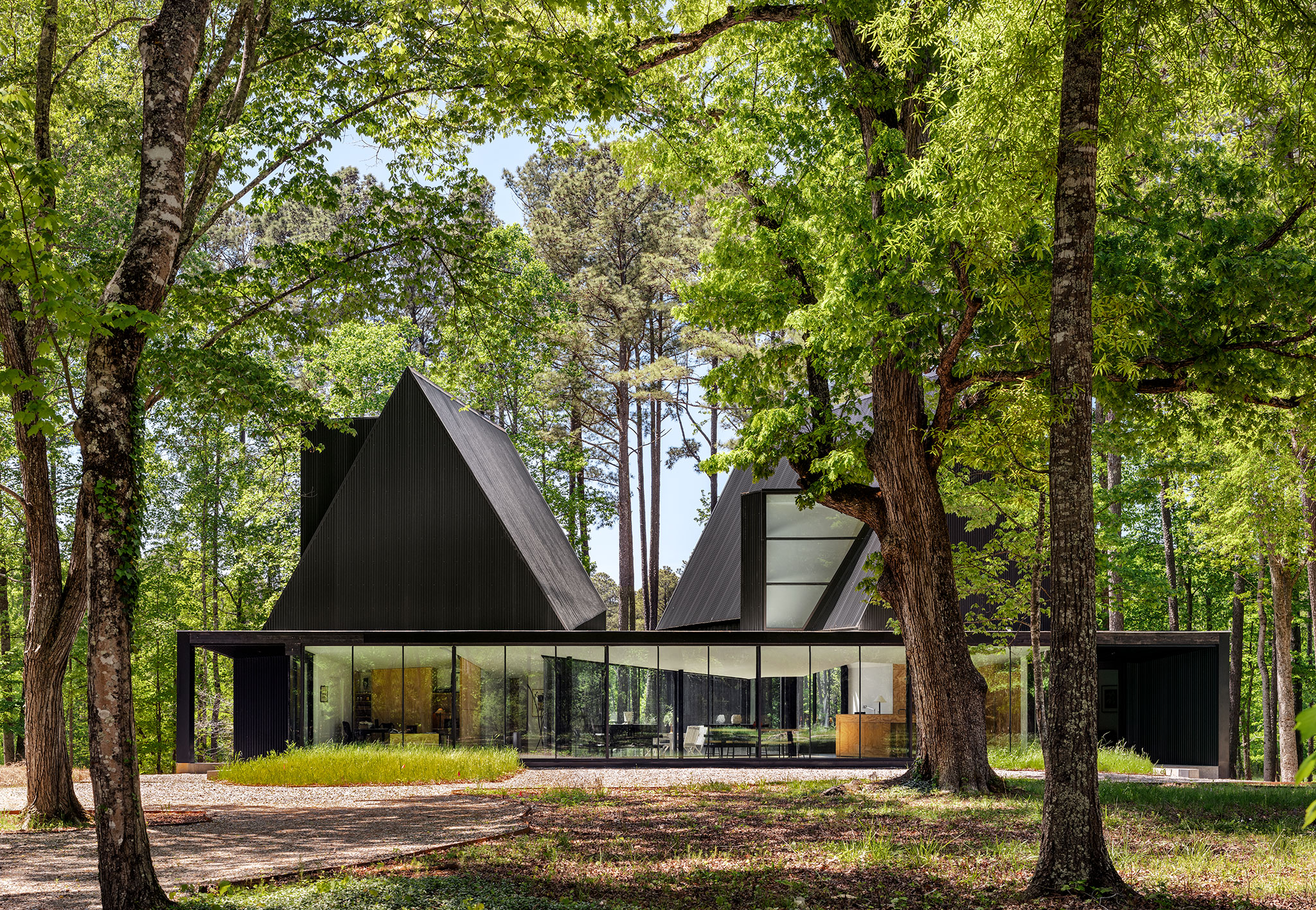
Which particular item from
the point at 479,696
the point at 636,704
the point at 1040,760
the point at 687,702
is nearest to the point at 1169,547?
the point at 1040,760

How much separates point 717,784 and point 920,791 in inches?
144

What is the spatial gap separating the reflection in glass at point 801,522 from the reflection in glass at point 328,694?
8995mm

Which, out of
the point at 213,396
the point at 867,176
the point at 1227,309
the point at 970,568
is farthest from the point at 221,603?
the point at 1227,309

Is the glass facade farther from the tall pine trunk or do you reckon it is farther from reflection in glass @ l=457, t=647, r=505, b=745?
the tall pine trunk

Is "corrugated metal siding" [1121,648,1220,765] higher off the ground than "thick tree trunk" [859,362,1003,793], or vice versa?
"thick tree trunk" [859,362,1003,793]

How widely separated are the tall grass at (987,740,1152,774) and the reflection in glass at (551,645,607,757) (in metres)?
7.45

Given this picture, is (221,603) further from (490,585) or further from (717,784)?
(717,784)

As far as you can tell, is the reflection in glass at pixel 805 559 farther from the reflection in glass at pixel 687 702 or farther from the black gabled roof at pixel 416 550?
the black gabled roof at pixel 416 550

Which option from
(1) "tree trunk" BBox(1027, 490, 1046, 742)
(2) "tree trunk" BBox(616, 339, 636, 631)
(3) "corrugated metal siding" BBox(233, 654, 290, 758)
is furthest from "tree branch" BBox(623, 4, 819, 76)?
(2) "tree trunk" BBox(616, 339, 636, 631)

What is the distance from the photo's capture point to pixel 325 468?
24500 millimetres

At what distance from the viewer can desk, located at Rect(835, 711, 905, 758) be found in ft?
68.0

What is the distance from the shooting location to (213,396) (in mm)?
14125

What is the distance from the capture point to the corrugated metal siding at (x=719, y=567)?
23781mm

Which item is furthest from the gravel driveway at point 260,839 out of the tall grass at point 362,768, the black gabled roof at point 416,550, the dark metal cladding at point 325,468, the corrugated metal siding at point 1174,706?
the corrugated metal siding at point 1174,706
